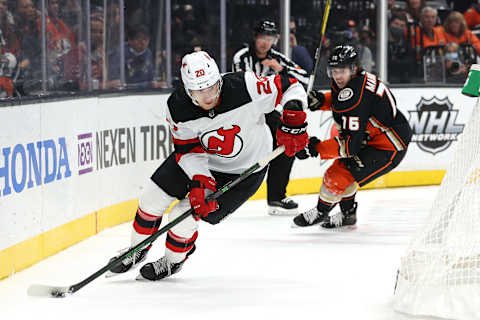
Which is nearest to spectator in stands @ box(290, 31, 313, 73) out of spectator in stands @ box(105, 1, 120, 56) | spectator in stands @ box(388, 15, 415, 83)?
spectator in stands @ box(388, 15, 415, 83)

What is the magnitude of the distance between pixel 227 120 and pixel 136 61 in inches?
94.3

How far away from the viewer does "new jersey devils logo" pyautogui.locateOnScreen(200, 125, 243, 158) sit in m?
3.25

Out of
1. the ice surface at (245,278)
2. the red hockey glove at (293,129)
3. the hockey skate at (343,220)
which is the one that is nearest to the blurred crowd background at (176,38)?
the ice surface at (245,278)

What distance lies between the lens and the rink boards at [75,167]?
3.54m

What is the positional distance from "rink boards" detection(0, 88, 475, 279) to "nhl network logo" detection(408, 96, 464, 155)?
872 millimetres

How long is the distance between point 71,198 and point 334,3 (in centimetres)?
335

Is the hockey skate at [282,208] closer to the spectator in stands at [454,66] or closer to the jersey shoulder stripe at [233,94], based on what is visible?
the jersey shoulder stripe at [233,94]

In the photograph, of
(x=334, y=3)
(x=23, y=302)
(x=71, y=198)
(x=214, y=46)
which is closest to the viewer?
(x=23, y=302)

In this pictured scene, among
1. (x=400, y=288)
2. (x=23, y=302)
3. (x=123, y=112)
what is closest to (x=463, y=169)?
(x=400, y=288)

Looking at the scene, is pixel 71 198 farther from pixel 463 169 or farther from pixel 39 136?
pixel 463 169

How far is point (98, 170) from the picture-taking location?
457 centimetres

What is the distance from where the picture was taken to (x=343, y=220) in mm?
4840

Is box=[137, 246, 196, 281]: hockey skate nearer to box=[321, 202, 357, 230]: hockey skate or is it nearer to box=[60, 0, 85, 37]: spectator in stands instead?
box=[321, 202, 357, 230]: hockey skate

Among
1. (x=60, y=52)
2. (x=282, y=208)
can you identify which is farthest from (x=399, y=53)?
(x=60, y=52)
